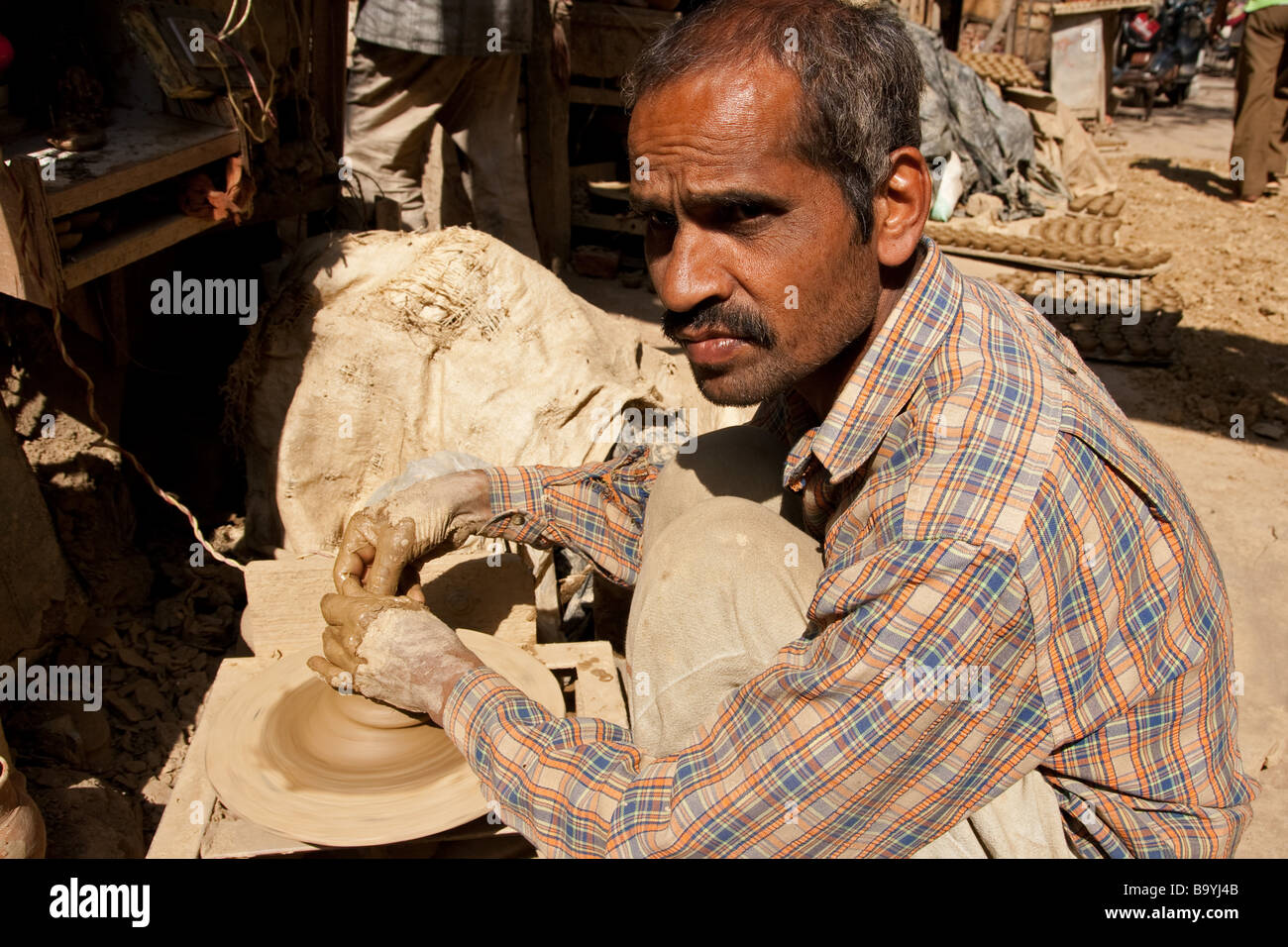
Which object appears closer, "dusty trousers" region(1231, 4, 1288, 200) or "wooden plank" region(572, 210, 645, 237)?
"wooden plank" region(572, 210, 645, 237)

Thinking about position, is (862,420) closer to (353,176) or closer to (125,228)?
(125,228)

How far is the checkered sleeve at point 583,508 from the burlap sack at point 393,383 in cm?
109

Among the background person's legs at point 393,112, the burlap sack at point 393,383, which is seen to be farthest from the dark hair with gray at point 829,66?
the background person's legs at point 393,112

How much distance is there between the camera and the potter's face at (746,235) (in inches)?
73.4

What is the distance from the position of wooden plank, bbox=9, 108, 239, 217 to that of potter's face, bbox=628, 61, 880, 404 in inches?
66.9

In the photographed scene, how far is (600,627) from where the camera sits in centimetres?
329

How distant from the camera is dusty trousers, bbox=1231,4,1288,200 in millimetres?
9297

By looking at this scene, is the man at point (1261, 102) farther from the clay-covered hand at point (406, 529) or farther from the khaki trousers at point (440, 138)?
the clay-covered hand at point (406, 529)

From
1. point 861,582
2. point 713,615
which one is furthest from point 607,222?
point 861,582

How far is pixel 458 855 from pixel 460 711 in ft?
2.09

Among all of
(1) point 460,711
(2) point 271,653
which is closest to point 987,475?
(1) point 460,711

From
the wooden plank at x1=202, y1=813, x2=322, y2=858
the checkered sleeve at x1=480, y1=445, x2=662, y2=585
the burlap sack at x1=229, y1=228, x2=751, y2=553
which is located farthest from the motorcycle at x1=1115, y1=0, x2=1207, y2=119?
the wooden plank at x1=202, y1=813, x2=322, y2=858

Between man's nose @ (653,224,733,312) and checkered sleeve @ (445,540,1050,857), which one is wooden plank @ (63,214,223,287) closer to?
man's nose @ (653,224,733,312)

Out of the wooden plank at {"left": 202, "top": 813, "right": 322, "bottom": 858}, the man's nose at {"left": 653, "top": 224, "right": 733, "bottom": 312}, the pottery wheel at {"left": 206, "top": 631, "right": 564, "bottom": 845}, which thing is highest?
the man's nose at {"left": 653, "top": 224, "right": 733, "bottom": 312}
